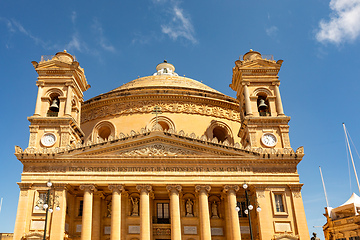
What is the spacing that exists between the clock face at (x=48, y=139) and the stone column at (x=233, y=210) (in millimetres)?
14129

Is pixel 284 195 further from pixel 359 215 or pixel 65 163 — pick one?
pixel 65 163

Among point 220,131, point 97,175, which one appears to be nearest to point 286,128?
point 220,131

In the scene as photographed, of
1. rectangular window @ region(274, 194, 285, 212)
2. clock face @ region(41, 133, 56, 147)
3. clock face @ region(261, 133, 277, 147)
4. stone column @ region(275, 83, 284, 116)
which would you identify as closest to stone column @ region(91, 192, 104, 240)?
clock face @ region(41, 133, 56, 147)

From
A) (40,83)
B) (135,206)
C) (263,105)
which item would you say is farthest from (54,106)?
(263,105)

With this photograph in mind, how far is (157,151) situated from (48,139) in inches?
354

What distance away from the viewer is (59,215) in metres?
25.7

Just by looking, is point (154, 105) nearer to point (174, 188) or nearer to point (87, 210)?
point (174, 188)

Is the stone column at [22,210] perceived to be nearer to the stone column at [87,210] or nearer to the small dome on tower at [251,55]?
the stone column at [87,210]

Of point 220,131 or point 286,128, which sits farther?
point 220,131

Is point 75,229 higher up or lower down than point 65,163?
lower down

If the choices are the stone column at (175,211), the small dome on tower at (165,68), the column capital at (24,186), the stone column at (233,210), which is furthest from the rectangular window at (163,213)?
the small dome on tower at (165,68)

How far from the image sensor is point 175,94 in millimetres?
A: 36656

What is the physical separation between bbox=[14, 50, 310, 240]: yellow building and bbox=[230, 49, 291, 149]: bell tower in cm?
9

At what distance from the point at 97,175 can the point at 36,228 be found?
5.50 metres
